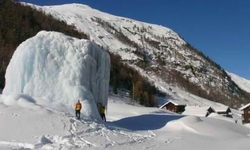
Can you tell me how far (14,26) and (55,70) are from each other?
97.4 meters

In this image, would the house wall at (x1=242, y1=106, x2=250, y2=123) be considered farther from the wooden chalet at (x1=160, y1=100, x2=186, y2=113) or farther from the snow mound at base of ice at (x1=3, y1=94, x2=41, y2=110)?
the snow mound at base of ice at (x1=3, y1=94, x2=41, y2=110)

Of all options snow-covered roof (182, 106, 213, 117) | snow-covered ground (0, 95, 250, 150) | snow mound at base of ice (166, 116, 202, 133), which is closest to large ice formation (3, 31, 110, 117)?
snow-covered ground (0, 95, 250, 150)

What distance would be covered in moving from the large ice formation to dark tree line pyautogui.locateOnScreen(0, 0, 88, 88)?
150 ft

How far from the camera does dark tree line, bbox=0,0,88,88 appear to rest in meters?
88.2

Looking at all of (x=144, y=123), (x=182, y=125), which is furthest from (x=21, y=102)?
(x=182, y=125)

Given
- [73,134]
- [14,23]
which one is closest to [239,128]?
[73,134]

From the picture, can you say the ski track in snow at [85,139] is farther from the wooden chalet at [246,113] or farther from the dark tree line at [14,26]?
the dark tree line at [14,26]

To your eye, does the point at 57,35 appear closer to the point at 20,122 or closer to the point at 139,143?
the point at 20,122

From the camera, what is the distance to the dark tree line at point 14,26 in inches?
3471

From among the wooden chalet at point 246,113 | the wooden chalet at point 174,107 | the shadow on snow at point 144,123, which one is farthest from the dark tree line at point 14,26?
the wooden chalet at point 246,113

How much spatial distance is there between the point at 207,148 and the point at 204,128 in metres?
9.11

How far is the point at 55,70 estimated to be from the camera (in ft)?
91.1

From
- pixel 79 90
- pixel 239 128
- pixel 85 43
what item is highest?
pixel 85 43

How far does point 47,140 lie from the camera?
17875 millimetres
